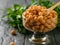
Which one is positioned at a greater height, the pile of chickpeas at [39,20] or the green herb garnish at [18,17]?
the green herb garnish at [18,17]

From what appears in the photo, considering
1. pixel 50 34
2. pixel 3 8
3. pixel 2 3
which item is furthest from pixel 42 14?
pixel 2 3

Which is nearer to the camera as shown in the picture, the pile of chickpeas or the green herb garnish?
the pile of chickpeas

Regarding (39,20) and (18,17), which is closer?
(39,20)

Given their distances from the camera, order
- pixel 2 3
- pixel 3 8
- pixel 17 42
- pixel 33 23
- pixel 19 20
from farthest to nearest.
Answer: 1. pixel 2 3
2. pixel 3 8
3. pixel 19 20
4. pixel 17 42
5. pixel 33 23

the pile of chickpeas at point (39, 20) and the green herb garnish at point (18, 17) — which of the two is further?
the green herb garnish at point (18, 17)

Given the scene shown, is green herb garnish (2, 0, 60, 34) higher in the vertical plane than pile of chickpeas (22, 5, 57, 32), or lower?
higher

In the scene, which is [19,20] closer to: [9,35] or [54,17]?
[9,35]

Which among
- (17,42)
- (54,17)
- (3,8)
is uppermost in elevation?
(3,8)

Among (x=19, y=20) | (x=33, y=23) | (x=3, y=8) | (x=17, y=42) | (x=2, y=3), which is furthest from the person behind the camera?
(x=2, y=3)
